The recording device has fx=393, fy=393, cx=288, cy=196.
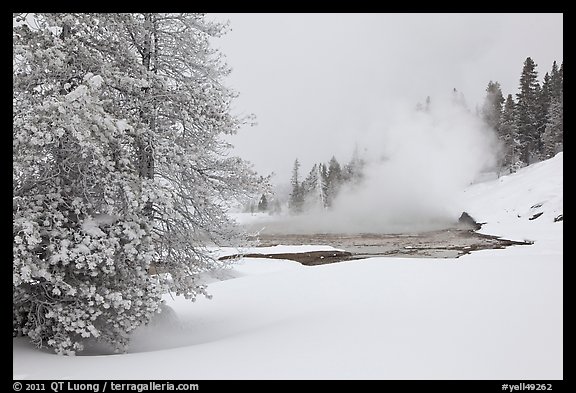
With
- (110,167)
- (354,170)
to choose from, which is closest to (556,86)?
(354,170)

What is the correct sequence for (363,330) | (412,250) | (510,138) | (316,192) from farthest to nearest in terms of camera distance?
(316,192) → (510,138) → (412,250) → (363,330)

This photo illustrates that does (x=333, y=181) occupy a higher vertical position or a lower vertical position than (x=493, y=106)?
lower

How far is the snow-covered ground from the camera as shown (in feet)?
18.9

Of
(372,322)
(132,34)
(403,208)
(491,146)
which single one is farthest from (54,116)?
(491,146)

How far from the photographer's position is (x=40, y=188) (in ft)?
25.6

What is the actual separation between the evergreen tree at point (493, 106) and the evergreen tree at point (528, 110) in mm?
6333

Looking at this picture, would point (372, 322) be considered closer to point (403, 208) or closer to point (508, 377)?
point (508, 377)

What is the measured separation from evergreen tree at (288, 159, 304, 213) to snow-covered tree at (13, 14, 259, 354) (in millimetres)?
73801

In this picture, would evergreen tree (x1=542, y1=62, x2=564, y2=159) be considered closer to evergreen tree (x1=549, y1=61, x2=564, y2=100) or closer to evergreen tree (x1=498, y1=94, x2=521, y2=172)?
evergreen tree (x1=549, y1=61, x2=564, y2=100)

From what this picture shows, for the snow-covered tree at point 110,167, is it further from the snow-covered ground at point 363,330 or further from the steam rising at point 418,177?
the steam rising at point 418,177

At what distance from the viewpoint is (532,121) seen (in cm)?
5706

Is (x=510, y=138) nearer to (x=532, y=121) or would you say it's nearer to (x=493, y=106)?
(x=532, y=121)

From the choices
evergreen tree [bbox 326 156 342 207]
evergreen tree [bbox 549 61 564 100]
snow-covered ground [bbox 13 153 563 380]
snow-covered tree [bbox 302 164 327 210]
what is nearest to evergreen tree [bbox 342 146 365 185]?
evergreen tree [bbox 326 156 342 207]

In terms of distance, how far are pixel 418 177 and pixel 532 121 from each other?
17661mm
